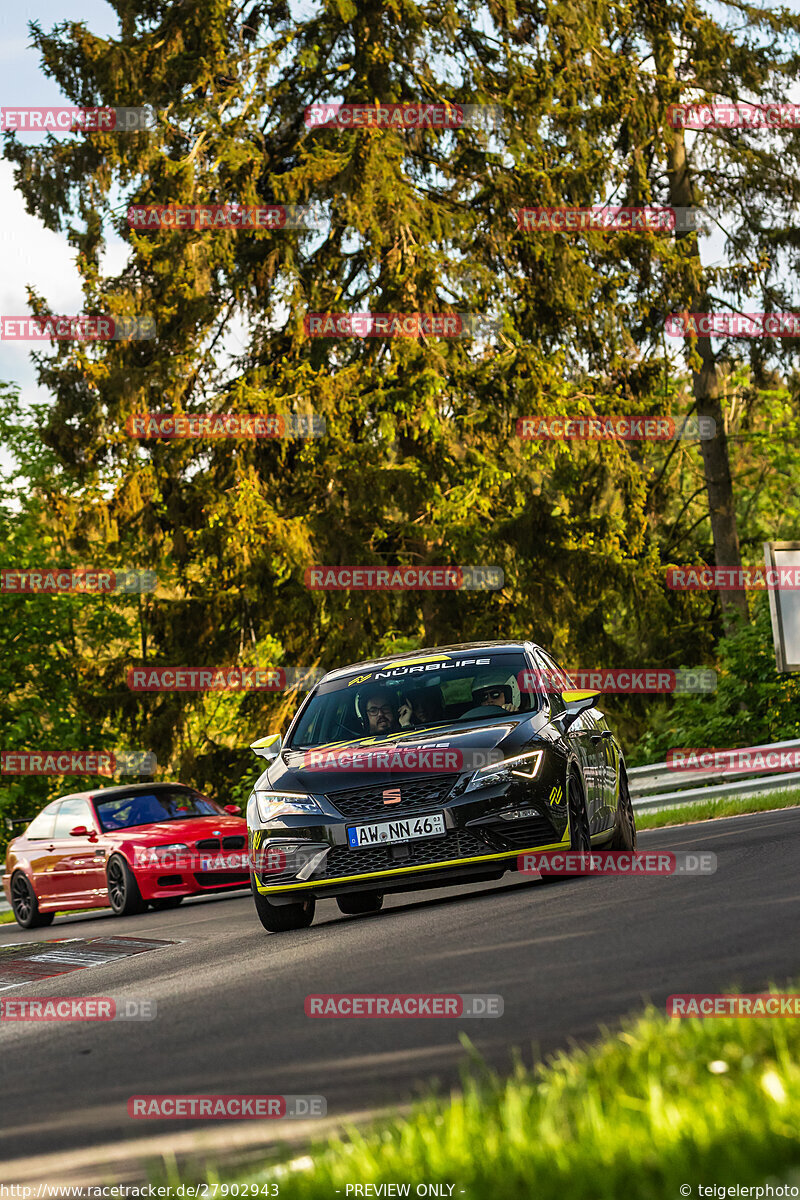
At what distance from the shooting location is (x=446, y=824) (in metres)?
9.78

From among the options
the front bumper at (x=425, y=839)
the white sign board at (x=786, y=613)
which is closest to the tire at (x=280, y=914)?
the front bumper at (x=425, y=839)

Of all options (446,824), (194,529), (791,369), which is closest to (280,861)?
(446,824)

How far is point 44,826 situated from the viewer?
18.8m

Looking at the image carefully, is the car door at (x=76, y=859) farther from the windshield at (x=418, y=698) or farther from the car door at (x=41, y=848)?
the windshield at (x=418, y=698)

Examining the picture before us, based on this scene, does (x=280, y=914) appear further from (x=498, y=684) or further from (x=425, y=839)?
(x=498, y=684)

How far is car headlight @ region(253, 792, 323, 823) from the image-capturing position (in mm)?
10055

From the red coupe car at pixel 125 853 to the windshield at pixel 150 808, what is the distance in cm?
1

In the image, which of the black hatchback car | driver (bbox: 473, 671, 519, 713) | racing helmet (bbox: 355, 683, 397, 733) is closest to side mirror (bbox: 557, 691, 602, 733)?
the black hatchback car

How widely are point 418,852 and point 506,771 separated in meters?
0.76

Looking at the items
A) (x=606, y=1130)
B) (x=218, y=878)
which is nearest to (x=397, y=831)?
(x=606, y=1130)

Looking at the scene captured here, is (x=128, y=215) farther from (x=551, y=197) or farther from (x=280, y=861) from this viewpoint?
(x=280, y=861)

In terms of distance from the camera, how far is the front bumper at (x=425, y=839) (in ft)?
32.2

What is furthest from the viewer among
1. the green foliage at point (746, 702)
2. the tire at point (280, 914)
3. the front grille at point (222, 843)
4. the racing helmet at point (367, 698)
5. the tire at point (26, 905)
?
the green foliage at point (746, 702)

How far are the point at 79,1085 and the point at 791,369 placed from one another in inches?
1068
